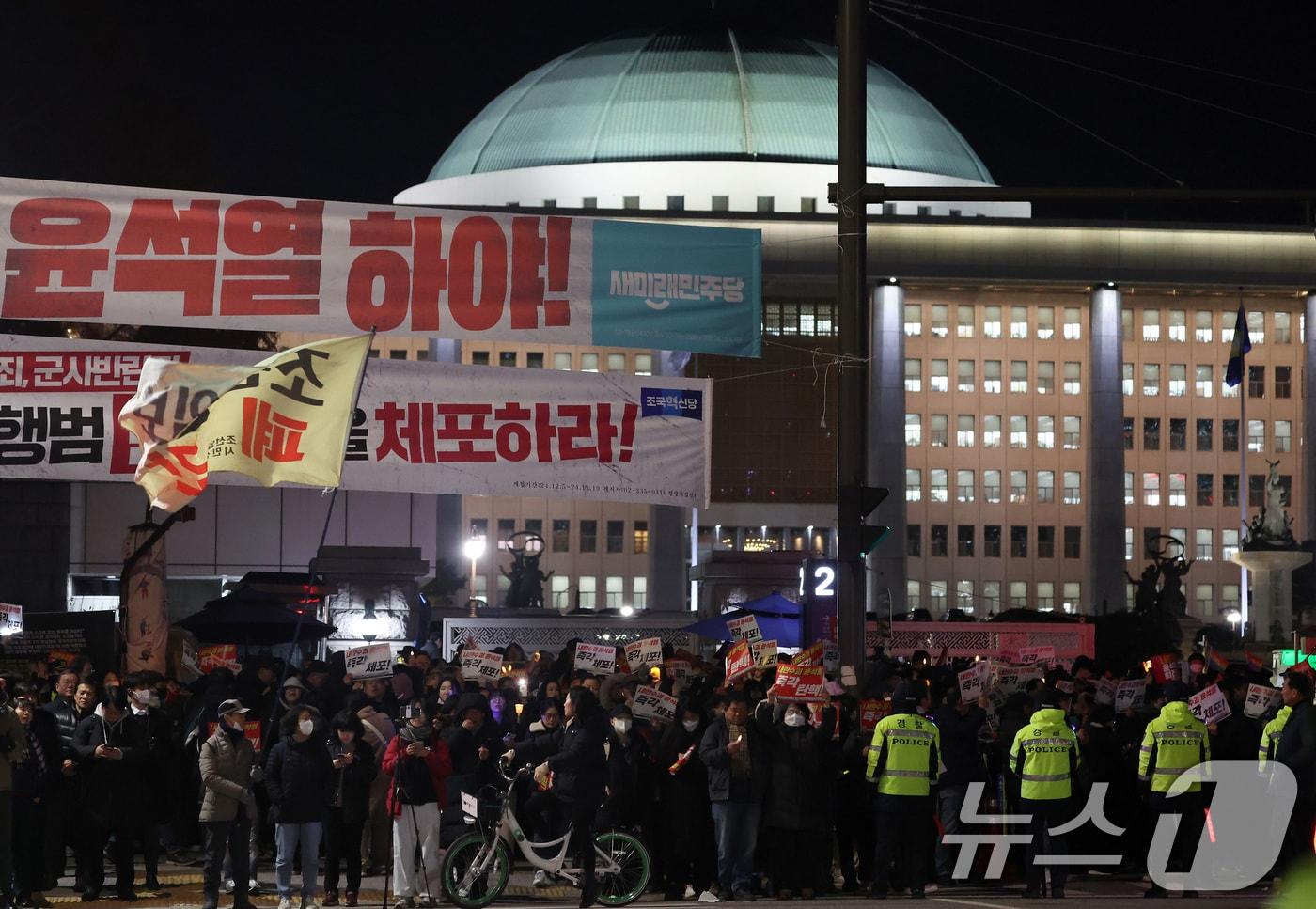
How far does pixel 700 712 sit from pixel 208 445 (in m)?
5.33

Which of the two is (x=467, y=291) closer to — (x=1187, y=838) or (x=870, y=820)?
(x=870, y=820)

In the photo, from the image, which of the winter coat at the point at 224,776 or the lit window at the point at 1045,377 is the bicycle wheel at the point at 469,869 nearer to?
the winter coat at the point at 224,776

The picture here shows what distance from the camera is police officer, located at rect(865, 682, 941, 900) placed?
682 inches

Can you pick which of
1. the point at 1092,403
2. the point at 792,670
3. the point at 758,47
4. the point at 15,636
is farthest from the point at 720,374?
the point at 792,670

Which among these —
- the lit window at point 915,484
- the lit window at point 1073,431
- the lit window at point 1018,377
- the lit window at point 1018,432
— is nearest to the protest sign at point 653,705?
the lit window at point 915,484

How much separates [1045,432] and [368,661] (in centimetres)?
7909

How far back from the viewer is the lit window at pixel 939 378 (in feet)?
312

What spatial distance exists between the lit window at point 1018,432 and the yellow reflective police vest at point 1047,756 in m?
78.6

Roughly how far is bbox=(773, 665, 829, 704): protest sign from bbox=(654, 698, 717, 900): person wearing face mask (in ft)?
2.63

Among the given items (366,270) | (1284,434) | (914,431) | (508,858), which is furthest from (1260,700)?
(1284,434)

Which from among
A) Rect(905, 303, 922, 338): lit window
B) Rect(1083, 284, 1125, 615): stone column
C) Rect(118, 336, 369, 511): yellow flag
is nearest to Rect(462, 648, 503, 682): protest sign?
Rect(118, 336, 369, 511): yellow flag

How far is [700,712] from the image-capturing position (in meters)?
18.1

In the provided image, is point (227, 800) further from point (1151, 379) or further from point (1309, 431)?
point (1151, 379)

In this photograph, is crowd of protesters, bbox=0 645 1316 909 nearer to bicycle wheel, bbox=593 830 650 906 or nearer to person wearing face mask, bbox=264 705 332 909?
person wearing face mask, bbox=264 705 332 909
